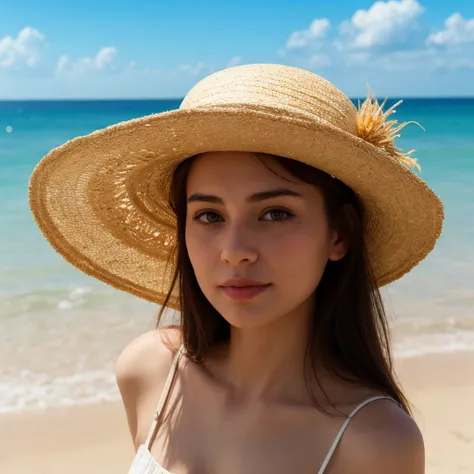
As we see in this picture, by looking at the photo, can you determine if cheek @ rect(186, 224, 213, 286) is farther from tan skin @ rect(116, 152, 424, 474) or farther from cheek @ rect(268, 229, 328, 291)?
cheek @ rect(268, 229, 328, 291)

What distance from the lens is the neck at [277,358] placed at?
1928mm

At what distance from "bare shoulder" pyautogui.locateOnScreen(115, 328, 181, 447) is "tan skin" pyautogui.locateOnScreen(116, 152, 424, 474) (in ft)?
0.33

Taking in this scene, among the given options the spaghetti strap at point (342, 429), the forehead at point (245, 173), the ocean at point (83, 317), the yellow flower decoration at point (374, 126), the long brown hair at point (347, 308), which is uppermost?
the yellow flower decoration at point (374, 126)

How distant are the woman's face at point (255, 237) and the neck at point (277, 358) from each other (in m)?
0.15

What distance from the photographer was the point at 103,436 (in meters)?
4.04

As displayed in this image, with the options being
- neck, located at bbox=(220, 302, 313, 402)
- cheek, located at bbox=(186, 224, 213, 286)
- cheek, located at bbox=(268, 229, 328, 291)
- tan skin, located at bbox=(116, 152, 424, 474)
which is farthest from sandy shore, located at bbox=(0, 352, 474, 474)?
cheek, located at bbox=(268, 229, 328, 291)

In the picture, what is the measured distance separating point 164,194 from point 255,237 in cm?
61

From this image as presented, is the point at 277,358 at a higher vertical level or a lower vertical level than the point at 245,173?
lower

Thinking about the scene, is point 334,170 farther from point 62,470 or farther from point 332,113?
point 62,470

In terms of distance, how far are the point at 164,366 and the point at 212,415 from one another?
26cm

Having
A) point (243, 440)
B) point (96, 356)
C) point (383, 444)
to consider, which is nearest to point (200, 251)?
point (243, 440)

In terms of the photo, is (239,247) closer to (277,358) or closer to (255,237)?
(255,237)

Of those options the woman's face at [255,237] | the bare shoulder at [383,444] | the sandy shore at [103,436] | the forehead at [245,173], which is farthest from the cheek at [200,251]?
the sandy shore at [103,436]

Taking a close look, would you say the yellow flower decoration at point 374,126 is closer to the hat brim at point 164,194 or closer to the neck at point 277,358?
the hat brim at point 164,194
